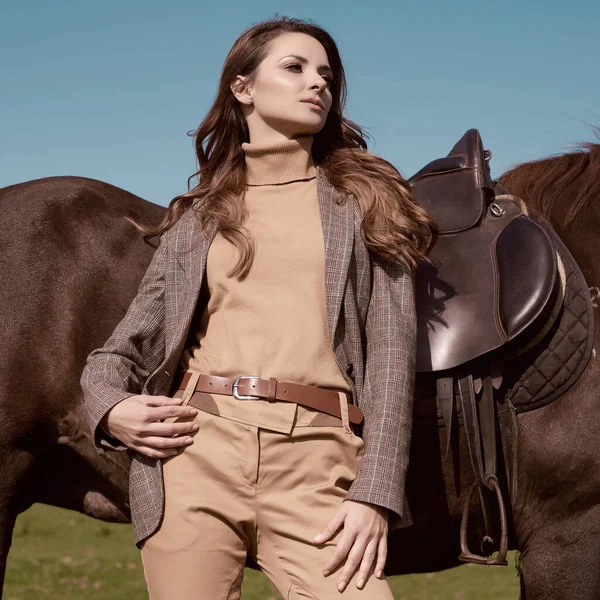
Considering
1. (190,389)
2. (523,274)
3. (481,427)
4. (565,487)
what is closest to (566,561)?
(565,487)

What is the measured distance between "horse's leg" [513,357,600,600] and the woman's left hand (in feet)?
2.73

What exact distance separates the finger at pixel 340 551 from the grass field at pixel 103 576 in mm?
3868

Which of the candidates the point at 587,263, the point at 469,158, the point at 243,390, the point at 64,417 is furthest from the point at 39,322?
the point at 587,263

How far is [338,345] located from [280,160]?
54 cm

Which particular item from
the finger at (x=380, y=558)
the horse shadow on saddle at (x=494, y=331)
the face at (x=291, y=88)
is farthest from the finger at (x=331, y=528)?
the face at (x=291, y=88)

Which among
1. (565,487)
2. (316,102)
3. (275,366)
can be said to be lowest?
(565,487)

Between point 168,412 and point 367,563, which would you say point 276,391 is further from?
point 367,563

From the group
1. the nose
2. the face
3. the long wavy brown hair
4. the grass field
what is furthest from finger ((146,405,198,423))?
the grass field

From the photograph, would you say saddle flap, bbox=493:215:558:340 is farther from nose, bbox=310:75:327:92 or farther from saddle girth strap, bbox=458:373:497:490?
nose, bbox=310:75:327:92

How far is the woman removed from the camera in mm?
1811

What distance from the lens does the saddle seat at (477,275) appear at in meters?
2.32

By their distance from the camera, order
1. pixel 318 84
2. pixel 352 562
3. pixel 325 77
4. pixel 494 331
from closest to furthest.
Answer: pixel 352 562 → pixel 318 84 → pixel 325 77 → pixel 494 331

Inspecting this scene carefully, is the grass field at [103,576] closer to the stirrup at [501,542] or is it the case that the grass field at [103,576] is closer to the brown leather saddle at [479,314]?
the stirrup at [501,542]

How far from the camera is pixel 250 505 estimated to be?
1.83 metres
